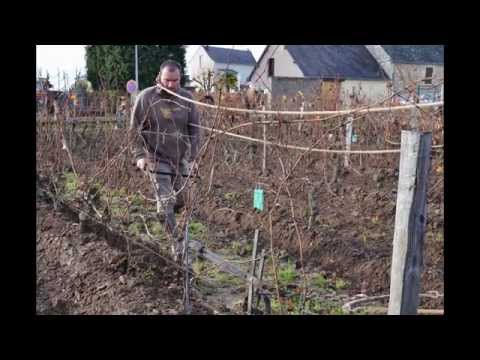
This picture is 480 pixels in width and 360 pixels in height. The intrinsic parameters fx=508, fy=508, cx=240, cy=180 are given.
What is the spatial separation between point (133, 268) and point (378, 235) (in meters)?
2.48

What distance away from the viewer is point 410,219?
2.09m

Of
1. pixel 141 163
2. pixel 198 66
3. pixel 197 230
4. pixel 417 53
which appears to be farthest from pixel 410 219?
pixel 417 53

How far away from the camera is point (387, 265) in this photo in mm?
4168

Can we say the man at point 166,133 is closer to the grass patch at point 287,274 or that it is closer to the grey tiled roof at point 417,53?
the grass patch at point 287,274

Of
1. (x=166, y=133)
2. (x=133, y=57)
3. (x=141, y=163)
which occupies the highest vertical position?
(x=133, y=57)

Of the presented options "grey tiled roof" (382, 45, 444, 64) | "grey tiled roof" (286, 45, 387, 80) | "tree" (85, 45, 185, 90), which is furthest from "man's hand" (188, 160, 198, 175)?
"grey tiled roof" (286, 45, 387, 80)

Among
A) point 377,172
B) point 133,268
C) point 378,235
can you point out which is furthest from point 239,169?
point 133,268

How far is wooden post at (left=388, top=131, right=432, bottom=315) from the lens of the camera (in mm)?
2070

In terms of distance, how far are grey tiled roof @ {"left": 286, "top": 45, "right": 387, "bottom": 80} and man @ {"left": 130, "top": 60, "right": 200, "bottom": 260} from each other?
26.1 metres

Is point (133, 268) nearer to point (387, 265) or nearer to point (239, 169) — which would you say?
point (387, 265)

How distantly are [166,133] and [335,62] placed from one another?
28860 mm

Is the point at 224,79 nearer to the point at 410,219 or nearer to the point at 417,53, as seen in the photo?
the point at 410,219

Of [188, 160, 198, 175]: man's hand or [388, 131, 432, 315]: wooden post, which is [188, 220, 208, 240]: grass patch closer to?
[188, 160, 198, 175]: man's hand

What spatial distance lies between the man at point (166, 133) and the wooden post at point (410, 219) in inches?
79.7
